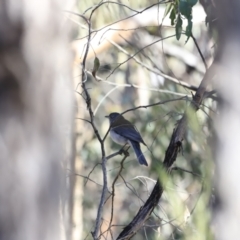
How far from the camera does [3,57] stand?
1269 millimetres

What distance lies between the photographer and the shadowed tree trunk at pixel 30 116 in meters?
1.24

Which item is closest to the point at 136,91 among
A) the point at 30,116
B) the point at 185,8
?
the point at 185,8

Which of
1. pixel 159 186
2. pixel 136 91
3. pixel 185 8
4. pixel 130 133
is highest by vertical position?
pixel 136 91

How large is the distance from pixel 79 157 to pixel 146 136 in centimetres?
79

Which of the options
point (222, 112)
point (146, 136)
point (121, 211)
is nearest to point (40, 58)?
point (222, 112)

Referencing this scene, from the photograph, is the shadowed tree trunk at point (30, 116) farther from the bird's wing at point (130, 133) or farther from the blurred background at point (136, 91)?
the bird's wing at point (130, 133)

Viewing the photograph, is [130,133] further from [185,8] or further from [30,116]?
[30,116]

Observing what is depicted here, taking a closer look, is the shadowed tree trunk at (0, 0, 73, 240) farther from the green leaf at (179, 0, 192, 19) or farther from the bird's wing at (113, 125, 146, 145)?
the bird's wing at (113, 125, 146, 145)

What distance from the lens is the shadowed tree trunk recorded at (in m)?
1.24

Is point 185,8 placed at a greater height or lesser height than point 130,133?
lesser

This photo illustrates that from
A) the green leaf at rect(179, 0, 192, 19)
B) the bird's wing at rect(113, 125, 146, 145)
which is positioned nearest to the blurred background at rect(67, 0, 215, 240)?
the bird's wing at rect(113, 125, 146, 145)

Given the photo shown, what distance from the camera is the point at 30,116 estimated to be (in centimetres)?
128

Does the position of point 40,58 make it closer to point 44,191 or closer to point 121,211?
point 44,191

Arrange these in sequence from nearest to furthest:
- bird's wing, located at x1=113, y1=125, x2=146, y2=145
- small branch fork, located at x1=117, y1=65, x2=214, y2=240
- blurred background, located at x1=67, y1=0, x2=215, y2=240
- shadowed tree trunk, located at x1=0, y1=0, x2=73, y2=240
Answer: shadowed tree trunk, located at x1=0, y1=0, x2=73, y2=240 → small branch fork, located at x1=117, y1=65, x2=214, y2=240 → bird's wing, located at x1=113, y1=125, x2=146, y2=145 → blurred background, located at x1=67, y1=0, x2=215, y2=240
